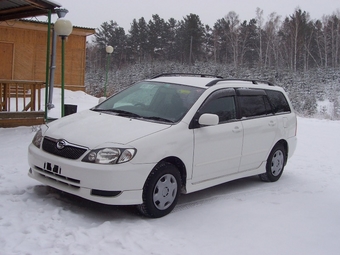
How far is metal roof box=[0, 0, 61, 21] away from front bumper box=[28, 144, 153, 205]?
5812mm

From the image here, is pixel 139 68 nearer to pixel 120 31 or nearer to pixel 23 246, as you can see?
pixel 120 31

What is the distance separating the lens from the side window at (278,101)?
736cm

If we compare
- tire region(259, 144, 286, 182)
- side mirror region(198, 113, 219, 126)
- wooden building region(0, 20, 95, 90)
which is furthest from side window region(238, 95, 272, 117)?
wooden building region(0, 20, 95, 90)

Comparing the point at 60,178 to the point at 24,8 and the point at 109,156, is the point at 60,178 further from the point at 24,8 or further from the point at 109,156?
the point at 24,8

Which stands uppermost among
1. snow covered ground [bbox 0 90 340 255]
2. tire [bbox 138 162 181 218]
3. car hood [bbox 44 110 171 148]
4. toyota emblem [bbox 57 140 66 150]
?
car hood [bbox 44 110 171 148]

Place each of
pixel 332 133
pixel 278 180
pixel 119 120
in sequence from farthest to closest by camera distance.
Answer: pixel 332 133, pixel 278 180, pixel 119 120

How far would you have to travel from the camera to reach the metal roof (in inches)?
376

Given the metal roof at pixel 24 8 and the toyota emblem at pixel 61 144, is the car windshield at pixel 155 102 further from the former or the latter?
the metal roof at pixel 24 8

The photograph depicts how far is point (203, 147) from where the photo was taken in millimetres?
5504

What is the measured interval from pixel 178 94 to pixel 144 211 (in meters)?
1.84

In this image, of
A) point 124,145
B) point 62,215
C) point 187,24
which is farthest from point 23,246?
point 187,24

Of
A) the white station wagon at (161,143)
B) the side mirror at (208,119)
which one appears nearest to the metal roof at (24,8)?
the white station wagon at (161,143)

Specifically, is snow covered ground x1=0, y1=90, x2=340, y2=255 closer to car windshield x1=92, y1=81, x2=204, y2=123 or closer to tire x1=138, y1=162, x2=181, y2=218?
tire x1=138, y1=162, x2=181, y2=218

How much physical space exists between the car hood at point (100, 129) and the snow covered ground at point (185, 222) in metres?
0.82
